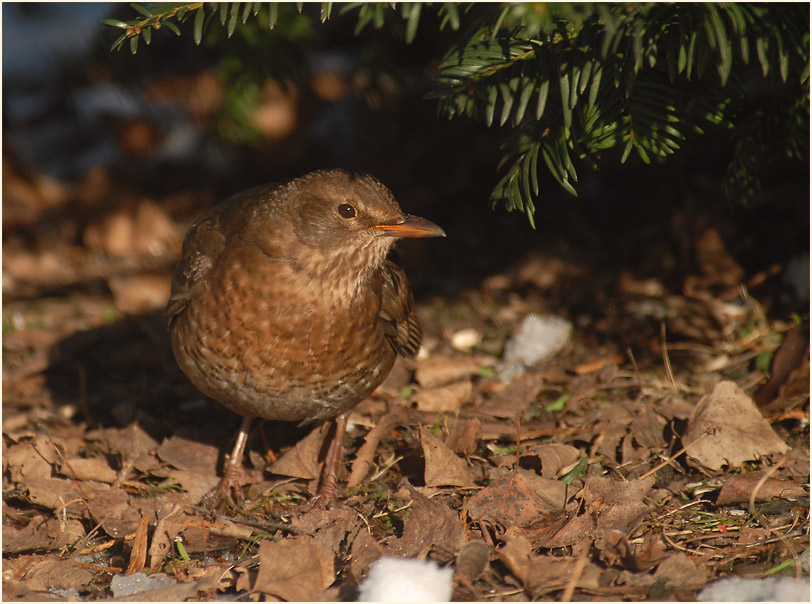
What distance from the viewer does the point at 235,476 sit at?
3816 mm

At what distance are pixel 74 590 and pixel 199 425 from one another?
4.66 ft

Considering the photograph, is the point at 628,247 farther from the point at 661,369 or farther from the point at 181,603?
the point at 181,603

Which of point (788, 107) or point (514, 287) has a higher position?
point (788, 107)

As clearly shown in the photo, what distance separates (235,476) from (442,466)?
958 millimetres

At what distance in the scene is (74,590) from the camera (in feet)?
9.92

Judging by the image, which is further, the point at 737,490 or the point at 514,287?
the point at 514,287

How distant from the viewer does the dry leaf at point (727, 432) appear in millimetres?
3471

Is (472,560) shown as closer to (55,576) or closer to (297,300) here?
(297,300)

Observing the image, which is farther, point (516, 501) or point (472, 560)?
point (516, 501)

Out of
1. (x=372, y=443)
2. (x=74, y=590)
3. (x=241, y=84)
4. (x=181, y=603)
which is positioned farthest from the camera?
(x=241, y=84)

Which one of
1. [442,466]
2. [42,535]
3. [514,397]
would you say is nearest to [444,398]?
[514,397]

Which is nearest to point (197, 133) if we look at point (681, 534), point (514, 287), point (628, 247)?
point (514, 287)

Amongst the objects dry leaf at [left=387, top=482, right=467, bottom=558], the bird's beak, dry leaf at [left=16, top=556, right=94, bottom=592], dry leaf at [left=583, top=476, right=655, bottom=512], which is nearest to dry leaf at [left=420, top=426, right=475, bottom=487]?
dry leaf at [left=387, top=482, right=467, bottom=558]

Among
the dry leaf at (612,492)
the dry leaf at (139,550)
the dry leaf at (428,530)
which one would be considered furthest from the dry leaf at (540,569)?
the dry leaf at (139,550)
